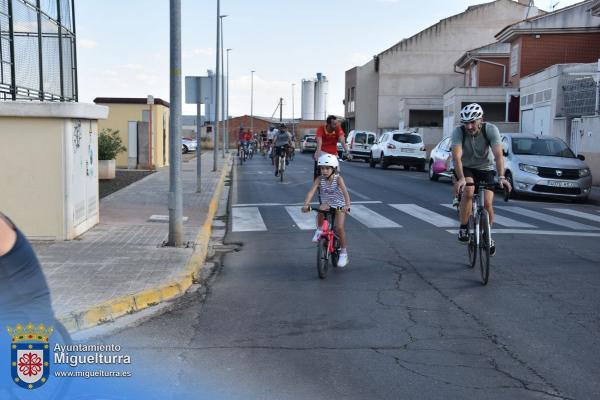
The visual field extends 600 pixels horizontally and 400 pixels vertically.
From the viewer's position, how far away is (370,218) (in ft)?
44.0

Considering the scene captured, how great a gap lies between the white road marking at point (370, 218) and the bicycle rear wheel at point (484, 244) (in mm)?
4482

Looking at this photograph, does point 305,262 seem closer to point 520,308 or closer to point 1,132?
point 520,308

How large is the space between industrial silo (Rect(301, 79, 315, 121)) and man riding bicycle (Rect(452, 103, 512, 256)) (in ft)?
316

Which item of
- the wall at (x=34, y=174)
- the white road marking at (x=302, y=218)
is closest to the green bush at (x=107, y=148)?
the white road marking at (x=302, y=218)

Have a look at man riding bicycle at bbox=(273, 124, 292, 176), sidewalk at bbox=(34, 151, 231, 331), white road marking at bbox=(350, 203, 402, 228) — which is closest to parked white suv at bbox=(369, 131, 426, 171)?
man riding bicycle at bbox=(273, 124, 292, 176)

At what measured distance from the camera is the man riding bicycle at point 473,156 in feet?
25.9

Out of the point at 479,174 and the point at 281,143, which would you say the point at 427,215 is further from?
the point at 281,143

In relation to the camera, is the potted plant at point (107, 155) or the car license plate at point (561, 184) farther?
the potted plant at point (107, 155)

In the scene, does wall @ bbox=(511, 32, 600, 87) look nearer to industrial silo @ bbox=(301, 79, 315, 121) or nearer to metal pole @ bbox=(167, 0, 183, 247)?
metal pole @ bbox=(167, 0, 183, 247)

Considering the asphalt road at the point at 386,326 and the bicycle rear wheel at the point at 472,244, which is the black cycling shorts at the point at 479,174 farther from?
the asphalt road at the point at 386,326

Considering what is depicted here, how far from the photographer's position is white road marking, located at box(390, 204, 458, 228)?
1266cm

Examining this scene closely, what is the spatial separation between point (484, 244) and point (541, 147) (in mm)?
11843

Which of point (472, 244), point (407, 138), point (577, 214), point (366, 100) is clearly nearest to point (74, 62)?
point (472, 244)

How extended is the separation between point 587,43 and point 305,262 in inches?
1253
